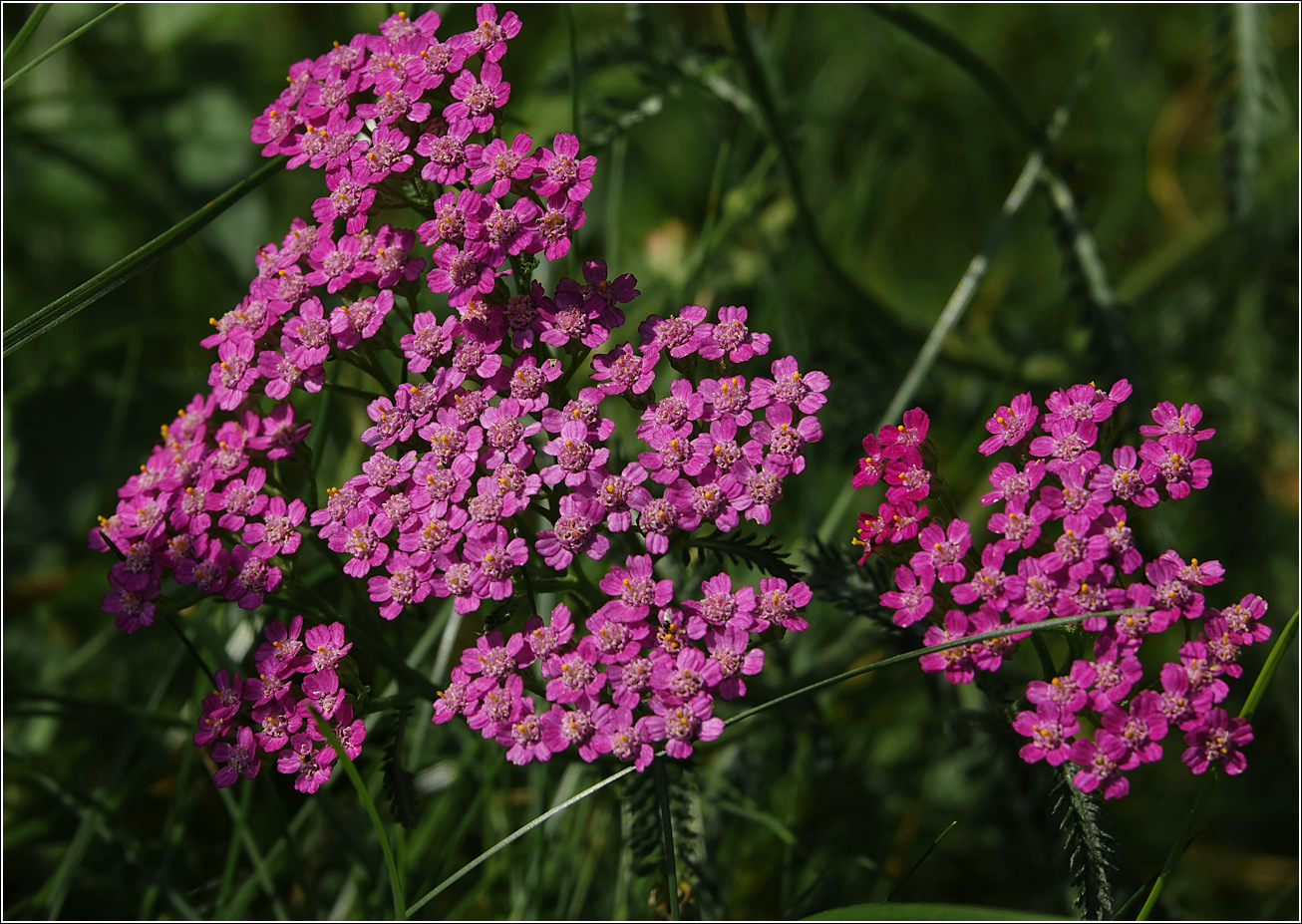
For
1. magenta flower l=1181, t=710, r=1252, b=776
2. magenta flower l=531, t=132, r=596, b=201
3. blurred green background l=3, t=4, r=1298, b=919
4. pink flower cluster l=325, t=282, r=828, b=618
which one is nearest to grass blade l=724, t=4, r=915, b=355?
blurred green background l=3, t=4, r=1298, b=919

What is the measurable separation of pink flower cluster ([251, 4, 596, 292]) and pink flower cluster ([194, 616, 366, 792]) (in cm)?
64

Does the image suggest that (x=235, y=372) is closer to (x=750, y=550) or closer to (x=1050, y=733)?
(x=750, y=550)

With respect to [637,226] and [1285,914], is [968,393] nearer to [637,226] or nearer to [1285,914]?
[637,226]

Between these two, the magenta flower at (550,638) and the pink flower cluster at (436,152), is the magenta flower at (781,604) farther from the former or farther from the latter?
the pink flower cluster at (436,152)

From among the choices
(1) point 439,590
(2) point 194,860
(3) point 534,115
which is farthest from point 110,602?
(3) point 534,115

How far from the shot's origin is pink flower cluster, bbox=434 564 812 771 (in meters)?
1.52

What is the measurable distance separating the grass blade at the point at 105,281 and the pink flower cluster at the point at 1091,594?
132 cm

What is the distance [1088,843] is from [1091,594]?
387 millimetres

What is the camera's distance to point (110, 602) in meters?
1.75

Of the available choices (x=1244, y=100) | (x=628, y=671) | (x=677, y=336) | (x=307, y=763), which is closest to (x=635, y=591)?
(x=628, y=671)

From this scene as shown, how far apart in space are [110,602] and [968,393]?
2.70m

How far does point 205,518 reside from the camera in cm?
176

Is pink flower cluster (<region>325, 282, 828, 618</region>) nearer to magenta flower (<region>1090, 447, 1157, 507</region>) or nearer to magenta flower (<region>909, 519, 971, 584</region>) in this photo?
magenta flower (<region>909, 519, 971, 584</region>)

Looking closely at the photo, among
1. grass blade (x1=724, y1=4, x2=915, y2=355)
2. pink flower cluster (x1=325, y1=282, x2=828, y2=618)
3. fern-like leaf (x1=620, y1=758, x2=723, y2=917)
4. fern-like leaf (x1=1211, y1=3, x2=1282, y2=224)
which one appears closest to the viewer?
pink flower cluster (x1=325, y1=282, x2=828, y2=618)
